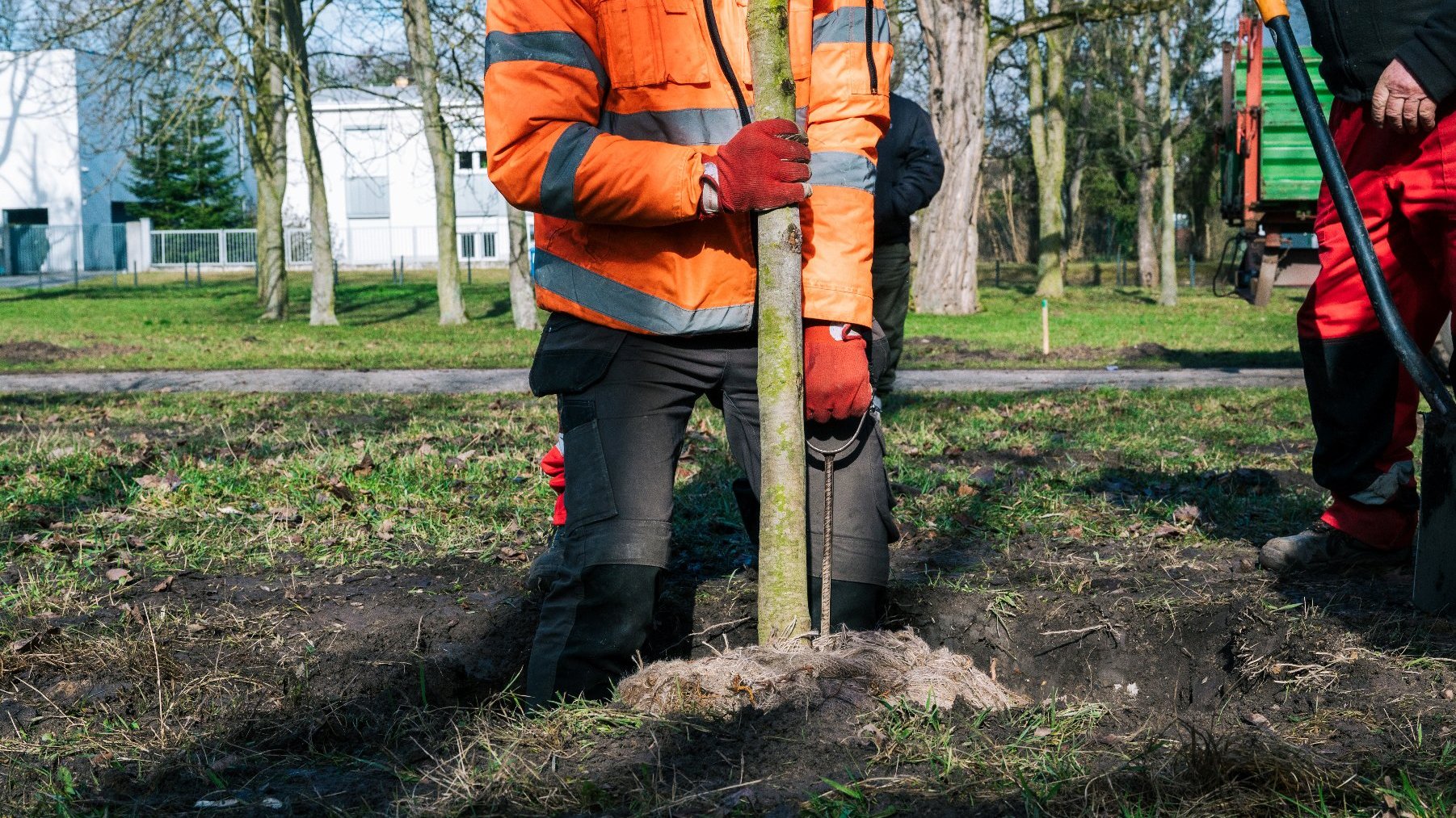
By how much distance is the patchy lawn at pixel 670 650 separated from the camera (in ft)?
7.20

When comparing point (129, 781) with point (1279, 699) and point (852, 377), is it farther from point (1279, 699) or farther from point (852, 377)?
point (1279, 699)

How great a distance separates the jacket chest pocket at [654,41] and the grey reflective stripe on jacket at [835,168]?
0.33m

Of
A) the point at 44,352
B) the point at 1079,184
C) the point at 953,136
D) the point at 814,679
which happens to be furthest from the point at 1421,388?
the point at 1079,184

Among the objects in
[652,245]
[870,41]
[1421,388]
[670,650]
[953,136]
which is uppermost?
[953,136]

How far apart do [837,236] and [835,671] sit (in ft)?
3.36

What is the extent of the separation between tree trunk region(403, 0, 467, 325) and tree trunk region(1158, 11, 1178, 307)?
1440 cm

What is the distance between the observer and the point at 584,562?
2.82 meters

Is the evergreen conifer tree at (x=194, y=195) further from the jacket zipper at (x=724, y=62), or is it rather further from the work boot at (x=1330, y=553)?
the work boot at (x=1330, y=553)

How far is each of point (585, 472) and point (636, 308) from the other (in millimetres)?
401

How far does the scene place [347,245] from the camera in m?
48.8

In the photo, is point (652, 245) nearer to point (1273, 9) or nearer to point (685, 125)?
point (685, 125)

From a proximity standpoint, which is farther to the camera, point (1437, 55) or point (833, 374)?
point (1437, 55)

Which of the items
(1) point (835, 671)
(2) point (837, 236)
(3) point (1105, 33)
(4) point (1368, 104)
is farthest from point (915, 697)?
(3) point (1105, 33)

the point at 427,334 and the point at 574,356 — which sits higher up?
the point at 574,356
